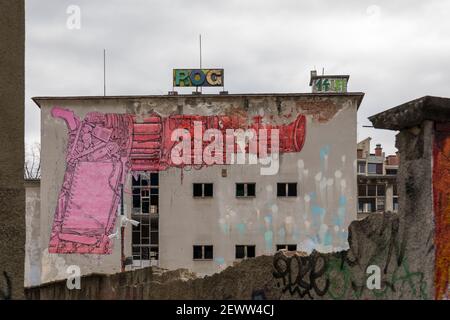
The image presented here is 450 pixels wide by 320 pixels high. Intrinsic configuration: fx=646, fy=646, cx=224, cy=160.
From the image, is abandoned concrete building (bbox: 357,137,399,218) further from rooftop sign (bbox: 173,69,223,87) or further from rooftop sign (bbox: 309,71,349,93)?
rooftop sign (bbox: 173,69,223,87)

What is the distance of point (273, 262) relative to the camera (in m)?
10.8

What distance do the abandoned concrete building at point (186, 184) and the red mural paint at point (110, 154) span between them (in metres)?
0.05

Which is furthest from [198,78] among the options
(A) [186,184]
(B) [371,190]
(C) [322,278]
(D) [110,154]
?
(B) [371,190]

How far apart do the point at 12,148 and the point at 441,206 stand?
13.9 feet

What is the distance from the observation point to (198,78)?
32750 millimetres

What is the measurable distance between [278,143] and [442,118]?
22175 millimetres

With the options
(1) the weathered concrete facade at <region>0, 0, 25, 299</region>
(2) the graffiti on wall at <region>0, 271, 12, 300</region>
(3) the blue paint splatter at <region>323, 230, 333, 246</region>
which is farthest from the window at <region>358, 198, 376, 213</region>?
(2) the graffiti on wall at <region>0, 271, 12, 300</region>

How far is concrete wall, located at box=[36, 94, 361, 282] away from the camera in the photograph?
28.4 m

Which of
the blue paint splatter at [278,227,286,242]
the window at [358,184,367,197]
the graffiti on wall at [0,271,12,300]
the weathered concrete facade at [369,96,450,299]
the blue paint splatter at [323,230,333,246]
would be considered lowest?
the blue paint splatter at [323,230,333,246]

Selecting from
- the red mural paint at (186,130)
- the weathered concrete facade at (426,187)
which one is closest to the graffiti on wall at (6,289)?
the weathered concrete facade at (426,187)

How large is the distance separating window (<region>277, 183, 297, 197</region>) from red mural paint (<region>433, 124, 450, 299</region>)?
71.9ft

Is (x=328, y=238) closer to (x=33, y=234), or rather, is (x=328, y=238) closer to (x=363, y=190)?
(x=33, y=234)

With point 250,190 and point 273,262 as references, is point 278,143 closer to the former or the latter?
point 250,190
